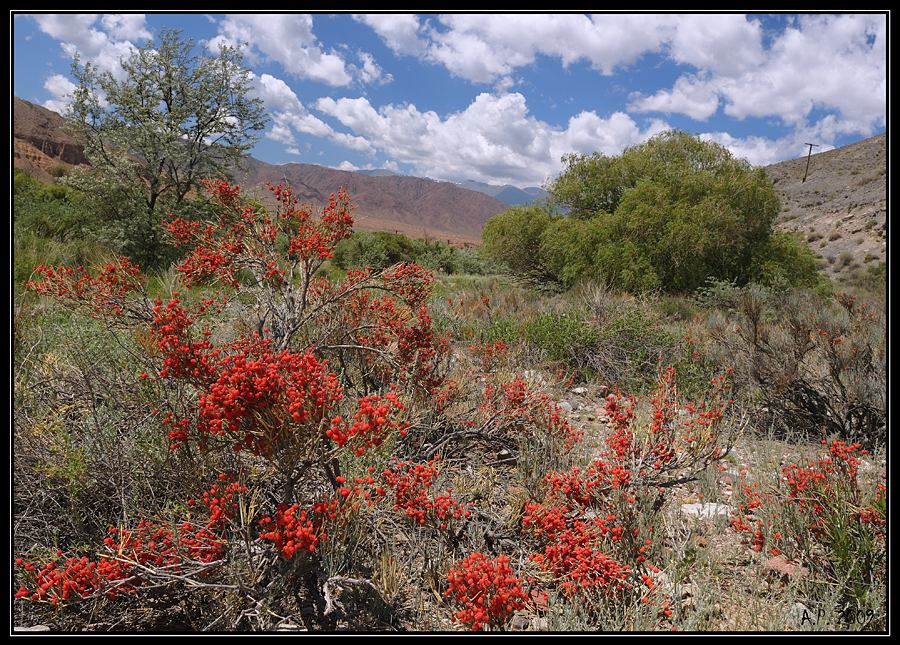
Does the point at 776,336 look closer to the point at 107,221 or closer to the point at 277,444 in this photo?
the point at 277,444

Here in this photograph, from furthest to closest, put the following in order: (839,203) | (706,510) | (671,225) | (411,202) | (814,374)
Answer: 1. (411,202)
2. (839,203)
3. (671,225)
4. (814,374)
5. (706,510)

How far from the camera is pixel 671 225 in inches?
380

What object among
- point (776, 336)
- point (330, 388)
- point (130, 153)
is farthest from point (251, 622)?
point (130, 153)

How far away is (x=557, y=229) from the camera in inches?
456

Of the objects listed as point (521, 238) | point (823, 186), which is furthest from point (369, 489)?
point (823, 186)

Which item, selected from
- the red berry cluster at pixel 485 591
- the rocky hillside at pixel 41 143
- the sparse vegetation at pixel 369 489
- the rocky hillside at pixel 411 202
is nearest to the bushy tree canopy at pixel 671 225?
the sparse vegetation at pixel 369 489

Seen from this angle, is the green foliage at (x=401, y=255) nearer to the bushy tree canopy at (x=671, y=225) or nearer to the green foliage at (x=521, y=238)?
the green foliage at (x=521, y=238)

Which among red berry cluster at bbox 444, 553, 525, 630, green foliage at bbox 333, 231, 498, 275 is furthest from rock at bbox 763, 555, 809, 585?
green foliage at bbox 333, 231, 498, 275

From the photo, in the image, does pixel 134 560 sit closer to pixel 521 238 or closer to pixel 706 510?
pixel 706 510

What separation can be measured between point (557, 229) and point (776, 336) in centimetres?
736

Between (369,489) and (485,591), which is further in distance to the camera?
(369,489)

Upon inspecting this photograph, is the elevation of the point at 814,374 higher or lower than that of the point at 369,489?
higher

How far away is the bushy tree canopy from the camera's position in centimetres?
979

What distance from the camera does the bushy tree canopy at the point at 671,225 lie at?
979 cm
